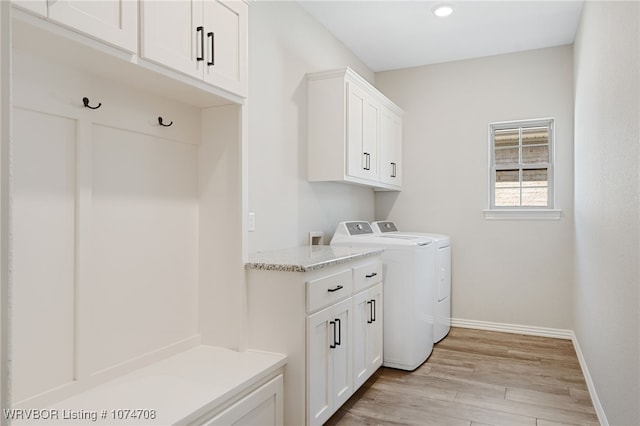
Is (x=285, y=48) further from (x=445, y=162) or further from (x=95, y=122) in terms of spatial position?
(x=445, y=162)

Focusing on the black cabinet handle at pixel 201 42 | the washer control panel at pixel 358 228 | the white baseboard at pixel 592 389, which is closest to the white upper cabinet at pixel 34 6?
the black cabinet handle at pixel 201 42

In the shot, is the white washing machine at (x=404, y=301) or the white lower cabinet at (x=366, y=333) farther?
the white washing machine at (x=404, y=301)

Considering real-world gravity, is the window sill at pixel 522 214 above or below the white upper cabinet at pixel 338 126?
below

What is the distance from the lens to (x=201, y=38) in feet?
5.79

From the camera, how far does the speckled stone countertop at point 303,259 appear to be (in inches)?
81.7

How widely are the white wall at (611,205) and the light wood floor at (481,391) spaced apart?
0.24 metres

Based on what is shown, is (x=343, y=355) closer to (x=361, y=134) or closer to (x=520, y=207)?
(x=361, y=134)

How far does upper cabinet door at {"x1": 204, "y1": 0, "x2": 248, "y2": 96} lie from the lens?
5.98ft

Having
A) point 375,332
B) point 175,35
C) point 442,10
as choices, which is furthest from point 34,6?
point 442,10

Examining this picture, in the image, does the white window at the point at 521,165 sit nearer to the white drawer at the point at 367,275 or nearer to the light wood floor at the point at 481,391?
the light wood floor at the point at 481,391

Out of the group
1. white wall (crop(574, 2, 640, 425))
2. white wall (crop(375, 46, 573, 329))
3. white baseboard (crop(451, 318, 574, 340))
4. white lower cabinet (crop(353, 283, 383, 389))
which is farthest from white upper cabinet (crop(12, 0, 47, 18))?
white baseboard (crop(451, 318, 574, 340))

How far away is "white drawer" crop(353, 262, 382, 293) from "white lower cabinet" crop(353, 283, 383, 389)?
41mm

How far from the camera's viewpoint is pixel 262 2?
109 inches

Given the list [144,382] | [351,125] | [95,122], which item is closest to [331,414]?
[144,382]
